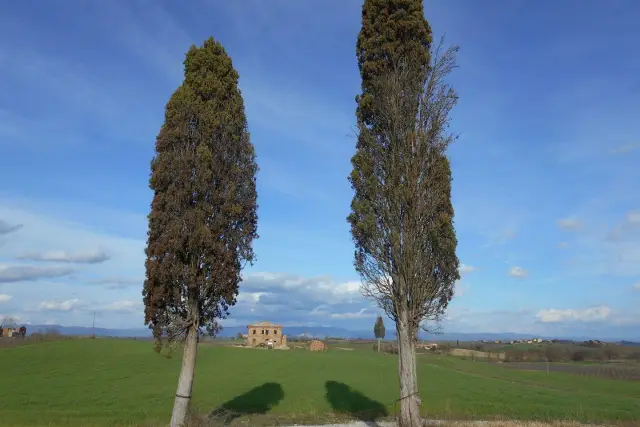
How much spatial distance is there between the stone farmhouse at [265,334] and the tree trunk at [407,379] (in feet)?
232

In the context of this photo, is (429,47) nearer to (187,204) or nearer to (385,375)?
(187,204)

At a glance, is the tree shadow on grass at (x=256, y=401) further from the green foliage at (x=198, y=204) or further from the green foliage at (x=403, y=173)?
the green foliage at (x=403, y=173)

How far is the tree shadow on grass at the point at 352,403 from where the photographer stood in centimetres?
2667

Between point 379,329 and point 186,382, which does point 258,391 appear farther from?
point 379,329

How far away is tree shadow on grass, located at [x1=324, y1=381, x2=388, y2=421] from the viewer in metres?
26.7

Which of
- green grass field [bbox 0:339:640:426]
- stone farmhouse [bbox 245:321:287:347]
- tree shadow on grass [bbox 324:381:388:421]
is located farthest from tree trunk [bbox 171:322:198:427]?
stone farmhouse [bbox 245:321:287:347]

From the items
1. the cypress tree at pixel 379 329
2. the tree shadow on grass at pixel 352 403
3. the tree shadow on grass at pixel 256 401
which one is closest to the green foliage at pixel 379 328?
the cypress tree at pixel 379 329

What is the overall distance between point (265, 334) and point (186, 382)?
→ 71.9 meters

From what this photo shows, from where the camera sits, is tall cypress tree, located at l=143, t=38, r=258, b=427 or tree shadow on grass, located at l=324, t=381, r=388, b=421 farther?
tree shadow on grass, located at l=324, t=381, r=388, b=421

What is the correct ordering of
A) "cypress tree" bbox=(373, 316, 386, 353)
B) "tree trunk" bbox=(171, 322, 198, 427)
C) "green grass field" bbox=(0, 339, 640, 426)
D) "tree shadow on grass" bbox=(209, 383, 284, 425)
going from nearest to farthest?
"tree trunk" bbox=(171, 322, 198, 427) → "green grass field" bbox=(0, 339, 640, 426) → "tree shadow on grass" bbox=(209, 383, 284, 425) → "cypress tree" bbox=(373, 316, 386, 353)

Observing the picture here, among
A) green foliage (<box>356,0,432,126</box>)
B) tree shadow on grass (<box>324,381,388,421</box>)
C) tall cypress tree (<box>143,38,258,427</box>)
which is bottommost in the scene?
tree shadow on grass (<box>324,381,388,421</box>)

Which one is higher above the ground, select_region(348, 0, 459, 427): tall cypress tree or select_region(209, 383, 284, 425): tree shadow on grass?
select_region(348, 0, 459, 427): tall cypress tree

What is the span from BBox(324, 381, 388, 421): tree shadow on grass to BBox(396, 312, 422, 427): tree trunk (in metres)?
11.5

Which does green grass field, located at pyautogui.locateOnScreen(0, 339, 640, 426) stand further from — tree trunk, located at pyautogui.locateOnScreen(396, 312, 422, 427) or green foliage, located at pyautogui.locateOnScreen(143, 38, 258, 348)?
tree trunk, located at pyautogui.locateOnScreen(396, 312, 422, 427)
